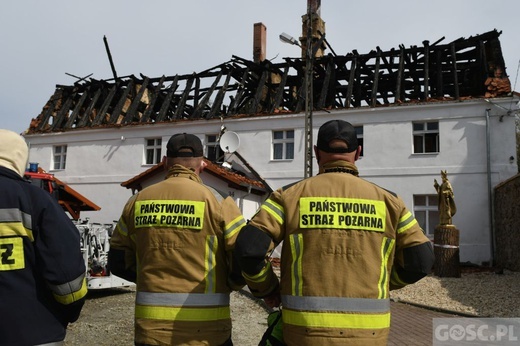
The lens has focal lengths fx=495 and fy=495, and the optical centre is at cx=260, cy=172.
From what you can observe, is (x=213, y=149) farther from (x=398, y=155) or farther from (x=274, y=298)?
(x=274, y=298)

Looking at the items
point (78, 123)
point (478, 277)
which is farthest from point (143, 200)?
point (78, 123)

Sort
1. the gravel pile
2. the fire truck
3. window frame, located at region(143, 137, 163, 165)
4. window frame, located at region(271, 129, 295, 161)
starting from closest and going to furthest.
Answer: the gravel pile < the fire truck < window frame, located at region(271, 129, 295, 161) < window frame, located at region(143, 137, 163, 165)

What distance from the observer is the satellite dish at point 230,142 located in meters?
20.0

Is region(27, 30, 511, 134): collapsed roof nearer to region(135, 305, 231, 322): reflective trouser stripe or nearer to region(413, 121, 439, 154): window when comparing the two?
region(413, 121, 439, 154): window

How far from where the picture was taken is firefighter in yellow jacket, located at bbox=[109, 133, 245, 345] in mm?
2783

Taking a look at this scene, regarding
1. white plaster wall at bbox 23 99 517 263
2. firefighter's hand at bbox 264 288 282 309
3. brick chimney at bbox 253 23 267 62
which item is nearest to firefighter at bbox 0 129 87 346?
firefighter's hand at bbox 264 288 282 309

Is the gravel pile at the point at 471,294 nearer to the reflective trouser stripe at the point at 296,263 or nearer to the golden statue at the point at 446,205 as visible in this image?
the golden statue at the point at 446,205

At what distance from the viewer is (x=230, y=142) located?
20.0 metres

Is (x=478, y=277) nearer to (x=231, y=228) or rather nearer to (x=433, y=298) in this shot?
(x=433, y=298)

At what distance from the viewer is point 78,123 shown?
26.1m

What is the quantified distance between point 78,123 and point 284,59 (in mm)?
11548

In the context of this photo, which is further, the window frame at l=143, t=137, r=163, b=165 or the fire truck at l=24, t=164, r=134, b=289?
the window frame at l=143, t=137, r=163, b=165

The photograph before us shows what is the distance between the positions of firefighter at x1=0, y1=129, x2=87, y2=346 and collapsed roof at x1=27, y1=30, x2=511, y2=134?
59.7ft

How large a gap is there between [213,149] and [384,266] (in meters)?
19.9
